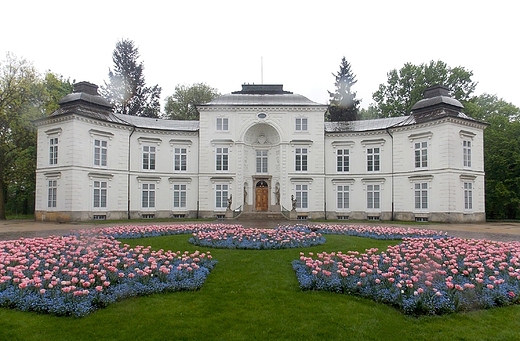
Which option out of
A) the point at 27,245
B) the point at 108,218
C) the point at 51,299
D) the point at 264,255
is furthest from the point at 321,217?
the point at 51,299

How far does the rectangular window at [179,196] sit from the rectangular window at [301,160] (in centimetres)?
1124

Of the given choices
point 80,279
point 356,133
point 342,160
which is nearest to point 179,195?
point 342,160

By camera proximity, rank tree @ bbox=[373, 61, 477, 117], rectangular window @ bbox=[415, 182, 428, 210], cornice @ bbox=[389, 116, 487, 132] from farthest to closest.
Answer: tree @ bbox=[373, 61, 477, 117]
rectangular window @ bbox=[415, 182, 428, 210]
cornice @ bbox=[389, 116, 487, 132]

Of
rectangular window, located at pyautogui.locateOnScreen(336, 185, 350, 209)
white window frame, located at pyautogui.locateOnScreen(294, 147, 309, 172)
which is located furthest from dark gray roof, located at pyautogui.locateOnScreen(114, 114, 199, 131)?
rectangular window, located at pyautogui.locateOnScreen(336, 185, 350, 209)

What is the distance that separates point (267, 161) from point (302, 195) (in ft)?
16.4

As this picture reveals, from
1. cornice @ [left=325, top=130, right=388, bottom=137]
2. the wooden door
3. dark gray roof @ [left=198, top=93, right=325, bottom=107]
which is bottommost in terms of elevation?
the wooden door

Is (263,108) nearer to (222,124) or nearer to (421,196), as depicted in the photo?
(222,124)

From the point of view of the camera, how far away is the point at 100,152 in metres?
31.4

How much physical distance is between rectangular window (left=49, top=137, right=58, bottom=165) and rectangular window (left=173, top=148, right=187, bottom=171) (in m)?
10.2

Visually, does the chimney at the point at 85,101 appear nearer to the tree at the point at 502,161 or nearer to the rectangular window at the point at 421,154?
the rectangular window at the point at 421,154

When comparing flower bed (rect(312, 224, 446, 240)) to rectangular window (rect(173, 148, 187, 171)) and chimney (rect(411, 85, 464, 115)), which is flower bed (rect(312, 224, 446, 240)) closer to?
chimney (rect(411, 85, 464, 115))

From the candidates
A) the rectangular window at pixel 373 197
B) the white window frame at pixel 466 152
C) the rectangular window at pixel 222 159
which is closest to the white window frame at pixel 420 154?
the white window frame at pixel 466 152

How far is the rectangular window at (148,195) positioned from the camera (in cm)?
3469

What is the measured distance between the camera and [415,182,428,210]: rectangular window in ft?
103
